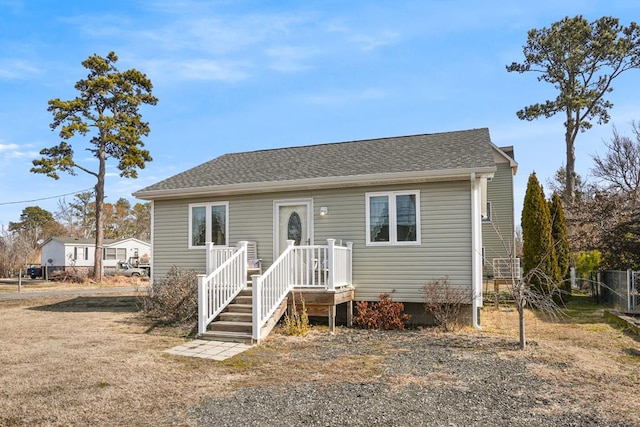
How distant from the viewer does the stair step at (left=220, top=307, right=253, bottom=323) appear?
29.3 ft

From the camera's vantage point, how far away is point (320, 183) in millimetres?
10750

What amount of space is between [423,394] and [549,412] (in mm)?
1234

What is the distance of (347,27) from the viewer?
38.8ft

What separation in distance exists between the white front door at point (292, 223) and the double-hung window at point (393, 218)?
1540 millimetres

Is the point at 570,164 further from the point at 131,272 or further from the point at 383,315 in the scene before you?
the point at 131,272

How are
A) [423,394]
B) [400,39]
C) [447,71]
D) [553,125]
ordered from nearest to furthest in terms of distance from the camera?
[423,394] < [400,39] < [447,71] < [553,125]

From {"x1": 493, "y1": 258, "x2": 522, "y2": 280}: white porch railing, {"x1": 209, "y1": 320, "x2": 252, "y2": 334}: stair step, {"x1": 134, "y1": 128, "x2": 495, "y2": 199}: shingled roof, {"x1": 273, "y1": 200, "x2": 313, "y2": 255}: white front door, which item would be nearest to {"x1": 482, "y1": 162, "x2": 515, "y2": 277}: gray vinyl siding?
{"x1": 493, "y1": 258, "x2": 522, "y2": 280}: white porch railing

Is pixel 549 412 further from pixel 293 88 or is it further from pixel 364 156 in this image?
pixel 293 88

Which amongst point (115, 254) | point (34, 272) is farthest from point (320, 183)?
point (115, 254)

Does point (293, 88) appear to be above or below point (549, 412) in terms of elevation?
above

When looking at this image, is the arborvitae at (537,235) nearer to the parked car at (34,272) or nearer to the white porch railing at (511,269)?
the white porch railing at (511,269)

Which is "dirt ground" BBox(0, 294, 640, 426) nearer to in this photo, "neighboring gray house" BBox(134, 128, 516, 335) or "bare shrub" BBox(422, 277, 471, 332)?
"bare shrub" BBox(422, 277, 471, 332)

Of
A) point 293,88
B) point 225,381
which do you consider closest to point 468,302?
point 225,381

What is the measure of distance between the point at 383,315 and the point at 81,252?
32.3 metres
